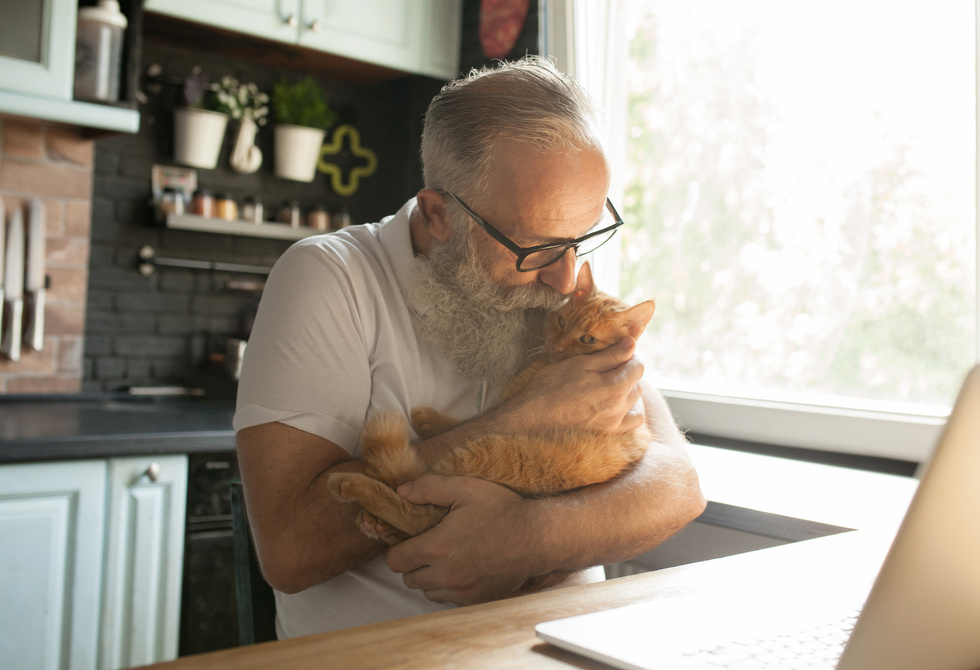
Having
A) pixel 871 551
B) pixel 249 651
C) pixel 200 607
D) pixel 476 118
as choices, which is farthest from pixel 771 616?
pixel 200 607

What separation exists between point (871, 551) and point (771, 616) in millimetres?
413

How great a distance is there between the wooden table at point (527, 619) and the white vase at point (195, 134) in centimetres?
247

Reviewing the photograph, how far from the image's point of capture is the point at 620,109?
106 inches

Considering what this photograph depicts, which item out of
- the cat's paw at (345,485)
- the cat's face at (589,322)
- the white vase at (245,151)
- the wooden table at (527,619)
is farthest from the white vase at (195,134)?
the wooden table at (527,619)

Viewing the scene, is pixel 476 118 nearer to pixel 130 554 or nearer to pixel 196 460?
pixel 196 460

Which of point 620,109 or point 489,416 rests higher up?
point 620,109

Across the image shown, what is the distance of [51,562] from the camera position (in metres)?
1.88

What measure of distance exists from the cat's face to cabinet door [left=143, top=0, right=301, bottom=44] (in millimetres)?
1933

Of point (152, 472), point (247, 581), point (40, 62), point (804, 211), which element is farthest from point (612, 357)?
point (40, 62)

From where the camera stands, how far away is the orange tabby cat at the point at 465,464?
99cm

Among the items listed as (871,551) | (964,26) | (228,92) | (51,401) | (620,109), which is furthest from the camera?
(228,92)

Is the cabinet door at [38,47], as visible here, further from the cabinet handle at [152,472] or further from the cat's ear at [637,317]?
the cat's ear at [637,317]

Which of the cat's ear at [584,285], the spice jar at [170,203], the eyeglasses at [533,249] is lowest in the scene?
the cat's ear at [584,285]

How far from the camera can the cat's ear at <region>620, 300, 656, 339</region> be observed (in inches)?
52.0
